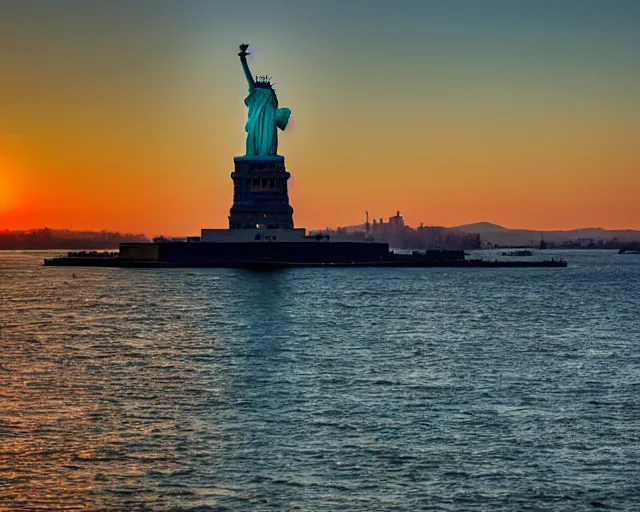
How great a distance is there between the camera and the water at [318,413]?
73.0 ft

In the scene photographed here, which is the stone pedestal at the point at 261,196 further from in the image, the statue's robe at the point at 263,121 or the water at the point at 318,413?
the water at the point at 318,413

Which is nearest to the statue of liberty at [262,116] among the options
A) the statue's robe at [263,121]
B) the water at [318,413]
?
the statue's robe at [263,121]

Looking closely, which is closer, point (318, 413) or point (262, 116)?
point (318, 413)

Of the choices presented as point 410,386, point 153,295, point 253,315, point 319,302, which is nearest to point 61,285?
point 153,295

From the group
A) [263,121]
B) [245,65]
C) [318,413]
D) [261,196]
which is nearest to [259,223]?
[261,196]

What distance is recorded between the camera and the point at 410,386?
35969 mm

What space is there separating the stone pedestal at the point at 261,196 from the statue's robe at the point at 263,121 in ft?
6.25

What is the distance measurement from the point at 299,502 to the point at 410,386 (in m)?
15.0

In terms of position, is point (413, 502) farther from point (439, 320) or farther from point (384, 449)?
point (439, 320)

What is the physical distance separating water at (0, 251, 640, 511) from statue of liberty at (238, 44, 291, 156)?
3147 inches

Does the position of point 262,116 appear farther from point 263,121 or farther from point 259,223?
point 259,223

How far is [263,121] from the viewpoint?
5684 inches

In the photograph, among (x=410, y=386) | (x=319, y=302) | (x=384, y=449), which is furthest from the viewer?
(x=319, y=302)

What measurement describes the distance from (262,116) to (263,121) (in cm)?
89
